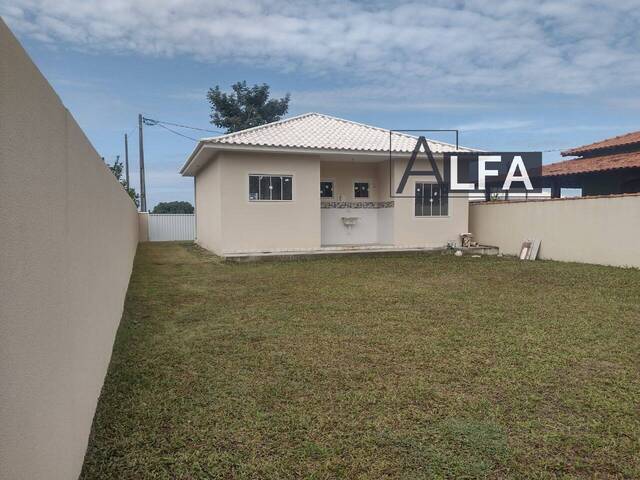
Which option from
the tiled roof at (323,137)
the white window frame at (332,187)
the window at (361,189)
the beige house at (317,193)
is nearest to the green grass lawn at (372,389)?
the beige house at (317,193)

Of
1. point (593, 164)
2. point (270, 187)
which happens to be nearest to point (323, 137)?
point (270, 187)

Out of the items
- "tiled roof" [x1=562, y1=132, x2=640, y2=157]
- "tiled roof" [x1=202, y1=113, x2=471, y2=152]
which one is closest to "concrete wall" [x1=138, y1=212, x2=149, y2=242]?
"tiled roof" [x1=202, y1=113, x2=471, y2=152]

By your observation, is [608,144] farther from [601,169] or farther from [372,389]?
[372,389]

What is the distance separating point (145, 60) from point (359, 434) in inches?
770

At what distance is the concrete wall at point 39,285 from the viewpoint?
139cm

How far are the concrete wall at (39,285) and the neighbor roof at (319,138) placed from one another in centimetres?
1015

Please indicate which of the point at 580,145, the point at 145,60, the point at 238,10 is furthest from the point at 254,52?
the point at 580,145

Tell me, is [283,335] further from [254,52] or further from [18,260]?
[254,52]

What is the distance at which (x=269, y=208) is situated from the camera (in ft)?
43.1

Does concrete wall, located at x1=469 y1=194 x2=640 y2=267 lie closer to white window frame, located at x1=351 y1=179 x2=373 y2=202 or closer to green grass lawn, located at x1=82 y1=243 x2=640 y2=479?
white window frame, located at x1=351 y1=179 x2=373 y2=202

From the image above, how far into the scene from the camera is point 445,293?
748cm

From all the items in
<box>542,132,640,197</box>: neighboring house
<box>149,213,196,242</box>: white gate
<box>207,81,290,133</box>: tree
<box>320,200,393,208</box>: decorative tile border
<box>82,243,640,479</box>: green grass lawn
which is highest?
<box>207,81,290,133</box>: tree

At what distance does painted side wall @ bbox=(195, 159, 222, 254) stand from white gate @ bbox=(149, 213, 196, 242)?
6.16m

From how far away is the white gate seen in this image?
24.2m
